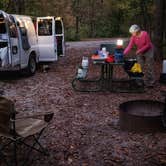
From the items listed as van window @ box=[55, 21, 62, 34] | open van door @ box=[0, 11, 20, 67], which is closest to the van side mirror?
open van door @ box=[0, 11, 20, 67]

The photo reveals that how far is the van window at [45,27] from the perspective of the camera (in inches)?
591

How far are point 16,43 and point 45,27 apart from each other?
10.5 feet

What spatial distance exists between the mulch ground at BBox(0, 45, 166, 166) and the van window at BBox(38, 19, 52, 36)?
355 cm

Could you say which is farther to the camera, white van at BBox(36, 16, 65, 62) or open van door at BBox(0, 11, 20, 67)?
white van at BBox(36, 16, 65, 62)

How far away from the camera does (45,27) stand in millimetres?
15164

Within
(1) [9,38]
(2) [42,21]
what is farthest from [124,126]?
(2) [42,21]

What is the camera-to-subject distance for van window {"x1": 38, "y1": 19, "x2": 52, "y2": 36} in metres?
15.0

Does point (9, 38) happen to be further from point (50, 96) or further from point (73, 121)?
point (73, 121)

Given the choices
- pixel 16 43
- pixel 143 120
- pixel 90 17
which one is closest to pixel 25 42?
pixel 16 43

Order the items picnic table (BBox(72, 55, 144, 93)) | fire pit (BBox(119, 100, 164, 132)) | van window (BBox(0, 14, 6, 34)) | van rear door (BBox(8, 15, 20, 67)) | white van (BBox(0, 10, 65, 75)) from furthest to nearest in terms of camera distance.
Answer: van window (BBox(0, 14, 6, 34)) < van rear door (BBox(8, 15, 20, 67)) < white van (BBox(0, 10, 65, 75)) < picnic table (BBox(72, 55, 144, 93)) < fire pit (BBox(119, 100, 164, 132))

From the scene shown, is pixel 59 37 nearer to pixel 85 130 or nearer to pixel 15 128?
pixel 85 130

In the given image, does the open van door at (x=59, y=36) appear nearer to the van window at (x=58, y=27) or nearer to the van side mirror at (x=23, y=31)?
the van window at (x=58, y=27)

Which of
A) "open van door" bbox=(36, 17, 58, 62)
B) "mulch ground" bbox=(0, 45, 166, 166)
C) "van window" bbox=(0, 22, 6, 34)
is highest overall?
"van window" bbox=(0, 22, 6, 34)

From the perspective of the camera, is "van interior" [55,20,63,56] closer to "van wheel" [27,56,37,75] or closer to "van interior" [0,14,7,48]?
"van wheel" [27,56,37,75]
